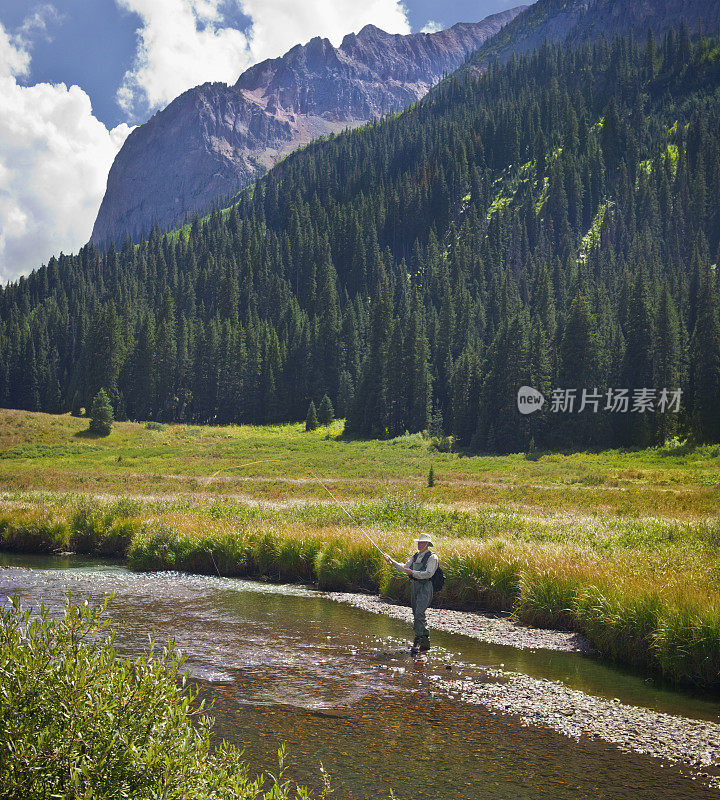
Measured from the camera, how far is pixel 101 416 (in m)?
89.1

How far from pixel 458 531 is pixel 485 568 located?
588 centimetres

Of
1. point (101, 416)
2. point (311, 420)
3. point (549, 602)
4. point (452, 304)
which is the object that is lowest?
point (549, 602)

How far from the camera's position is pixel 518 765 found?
9070mm

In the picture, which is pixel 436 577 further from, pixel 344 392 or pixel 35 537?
pixel 344 392

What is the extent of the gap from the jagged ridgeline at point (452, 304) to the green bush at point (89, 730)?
263 feet

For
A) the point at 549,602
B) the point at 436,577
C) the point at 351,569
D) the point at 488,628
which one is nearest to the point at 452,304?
the point at 351,569

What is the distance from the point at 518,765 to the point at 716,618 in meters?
5.72

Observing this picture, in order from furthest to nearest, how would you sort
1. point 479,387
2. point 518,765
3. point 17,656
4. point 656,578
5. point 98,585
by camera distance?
point 479,387 < point 98,585 < point 656,578 < point 518,765 < point 17,656

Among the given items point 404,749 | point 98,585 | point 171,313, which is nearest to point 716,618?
point 404,749

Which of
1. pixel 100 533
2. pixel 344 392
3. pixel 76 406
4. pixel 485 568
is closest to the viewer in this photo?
pixel 485 568

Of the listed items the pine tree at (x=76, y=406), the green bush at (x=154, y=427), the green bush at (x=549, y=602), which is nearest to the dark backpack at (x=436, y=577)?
the green bush at (x=549, y=602)

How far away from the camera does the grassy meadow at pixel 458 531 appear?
14.4 metres

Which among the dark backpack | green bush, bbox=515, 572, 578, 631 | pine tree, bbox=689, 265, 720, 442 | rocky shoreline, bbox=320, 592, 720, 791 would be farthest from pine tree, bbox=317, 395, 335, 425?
the dark backpack

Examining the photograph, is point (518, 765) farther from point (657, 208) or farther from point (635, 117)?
point (635, 117)
